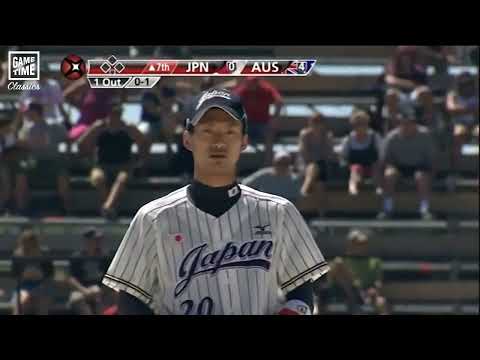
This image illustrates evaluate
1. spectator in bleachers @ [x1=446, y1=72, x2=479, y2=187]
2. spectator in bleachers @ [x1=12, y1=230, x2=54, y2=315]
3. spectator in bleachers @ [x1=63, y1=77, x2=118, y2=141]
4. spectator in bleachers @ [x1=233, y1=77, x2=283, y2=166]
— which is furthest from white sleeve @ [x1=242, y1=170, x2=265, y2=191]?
spectator in bleachers @ [x1=446, y1=72, x2=479, y2=187]

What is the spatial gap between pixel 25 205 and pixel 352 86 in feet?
8.02

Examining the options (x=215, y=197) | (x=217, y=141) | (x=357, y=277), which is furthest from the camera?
(x=357, y=277)

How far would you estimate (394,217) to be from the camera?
9328 mm

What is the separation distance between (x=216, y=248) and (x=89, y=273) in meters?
4.54

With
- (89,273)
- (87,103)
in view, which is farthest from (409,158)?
(89,273)

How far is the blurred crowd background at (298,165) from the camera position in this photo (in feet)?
29.4

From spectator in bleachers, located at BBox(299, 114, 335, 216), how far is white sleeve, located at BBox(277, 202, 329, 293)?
482cm

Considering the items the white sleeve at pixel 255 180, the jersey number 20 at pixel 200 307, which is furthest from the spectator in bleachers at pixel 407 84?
the jersey number 20 at pixel 200 307

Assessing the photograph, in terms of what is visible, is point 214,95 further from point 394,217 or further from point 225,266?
point 394,217

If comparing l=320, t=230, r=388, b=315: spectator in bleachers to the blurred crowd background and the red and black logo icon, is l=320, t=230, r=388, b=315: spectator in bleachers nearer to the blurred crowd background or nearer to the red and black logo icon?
the blurred crowd background

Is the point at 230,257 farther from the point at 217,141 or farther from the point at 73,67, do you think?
the point at 73,67

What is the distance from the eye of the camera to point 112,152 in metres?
9.10

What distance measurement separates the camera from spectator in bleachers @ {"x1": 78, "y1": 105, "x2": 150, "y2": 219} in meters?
8.99
